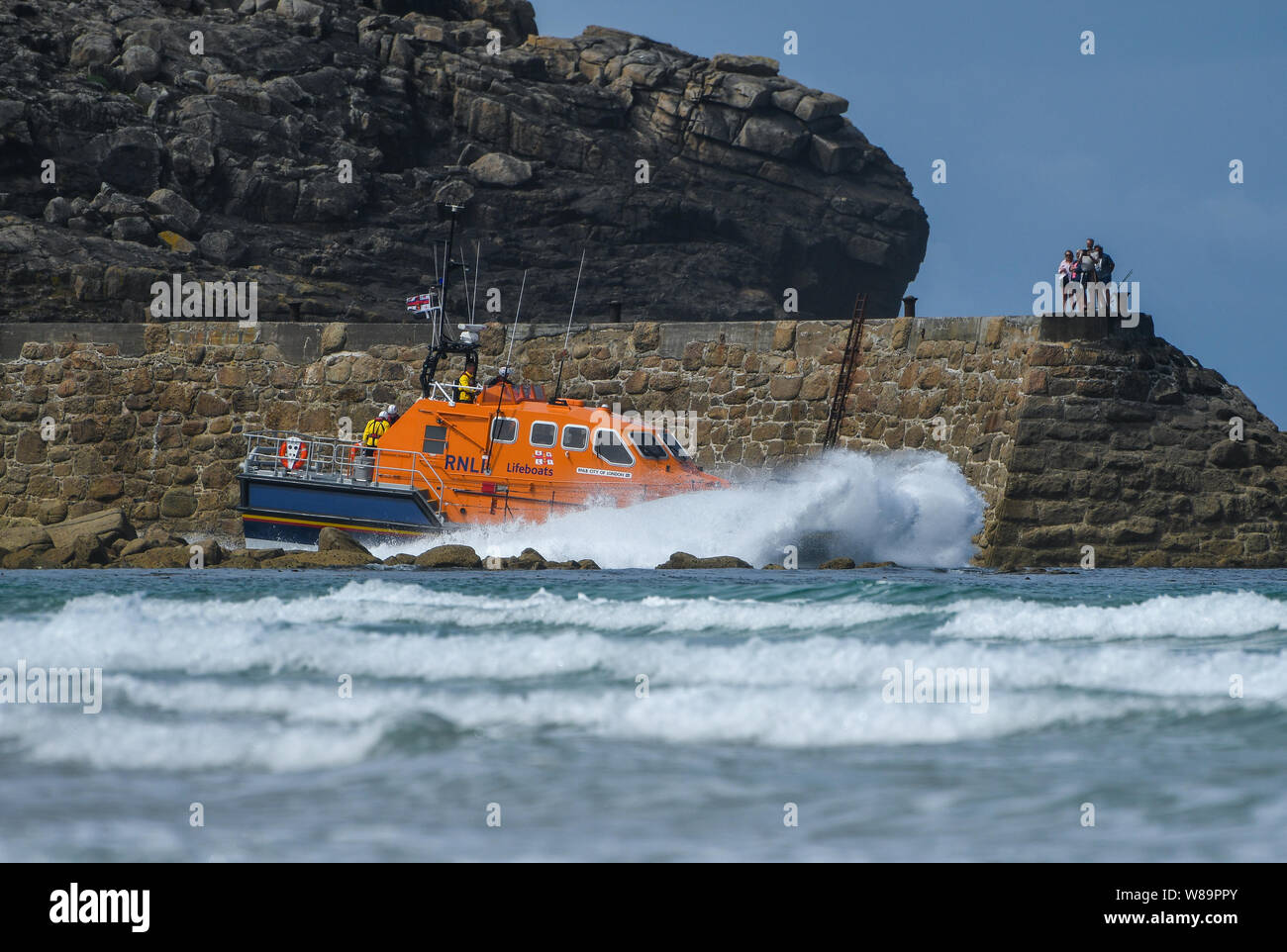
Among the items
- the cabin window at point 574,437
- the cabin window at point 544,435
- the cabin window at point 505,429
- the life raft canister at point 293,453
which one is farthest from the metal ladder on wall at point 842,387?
the life raft canister at point 293,453

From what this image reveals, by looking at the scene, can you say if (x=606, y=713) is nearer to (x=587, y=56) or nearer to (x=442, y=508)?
(x=442, y=508)

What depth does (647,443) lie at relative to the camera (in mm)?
17422

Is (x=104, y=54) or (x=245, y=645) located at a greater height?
(x=104, y=54)

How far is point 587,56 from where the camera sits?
4716 centimetres

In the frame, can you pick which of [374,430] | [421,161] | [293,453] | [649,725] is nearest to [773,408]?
[374,430]

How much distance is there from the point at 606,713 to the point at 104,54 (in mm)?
35573

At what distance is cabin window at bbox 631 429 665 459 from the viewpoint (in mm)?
17334

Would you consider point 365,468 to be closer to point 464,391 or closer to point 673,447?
point 464,391

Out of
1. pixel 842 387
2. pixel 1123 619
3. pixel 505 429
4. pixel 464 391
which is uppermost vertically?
pixel 842 387

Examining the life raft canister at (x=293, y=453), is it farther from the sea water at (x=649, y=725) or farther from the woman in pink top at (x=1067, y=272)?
the woman in pink top at (x=1067, y=272)

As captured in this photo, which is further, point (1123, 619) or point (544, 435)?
point (544, 435)

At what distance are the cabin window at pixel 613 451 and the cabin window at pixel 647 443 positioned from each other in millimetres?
154

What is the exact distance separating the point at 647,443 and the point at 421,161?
86.5 feet

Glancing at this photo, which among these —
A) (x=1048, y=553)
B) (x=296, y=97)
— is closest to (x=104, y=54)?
(x=296, y=97)
